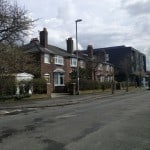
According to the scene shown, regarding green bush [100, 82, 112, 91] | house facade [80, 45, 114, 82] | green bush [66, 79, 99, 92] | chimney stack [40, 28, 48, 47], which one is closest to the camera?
green bush [66, 79, 99, 92]

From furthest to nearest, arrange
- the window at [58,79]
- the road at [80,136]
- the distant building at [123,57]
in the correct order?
the distant building at [123,57]
the window at [58,79]
the road at [80,136]

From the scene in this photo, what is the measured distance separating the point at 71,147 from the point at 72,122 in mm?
5399

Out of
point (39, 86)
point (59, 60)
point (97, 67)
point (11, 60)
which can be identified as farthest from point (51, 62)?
point (11, 60)

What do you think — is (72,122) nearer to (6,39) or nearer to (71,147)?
(71,147)

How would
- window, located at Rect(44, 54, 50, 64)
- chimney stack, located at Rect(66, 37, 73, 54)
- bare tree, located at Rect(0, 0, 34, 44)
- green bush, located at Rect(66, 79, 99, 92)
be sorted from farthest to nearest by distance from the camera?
chimney stack, located at Rect(66, 37, 73, 54) < window, located at Rect(44, 54, 50, 64) < green bush, located at Rect(66, 79, 99, 92) < bare tree, located at Rect(0, 0, 34, 44)

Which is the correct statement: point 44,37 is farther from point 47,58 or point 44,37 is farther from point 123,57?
point 123,57

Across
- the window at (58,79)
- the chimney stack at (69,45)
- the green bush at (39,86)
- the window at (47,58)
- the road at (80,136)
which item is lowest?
the road at (80,136)

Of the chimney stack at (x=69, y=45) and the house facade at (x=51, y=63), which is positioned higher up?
the chimney stack at (x=69, y=45)

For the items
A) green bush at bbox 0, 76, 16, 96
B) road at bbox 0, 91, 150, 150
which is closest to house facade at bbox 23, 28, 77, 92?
green bush at bbox 0, 76, 16, 96

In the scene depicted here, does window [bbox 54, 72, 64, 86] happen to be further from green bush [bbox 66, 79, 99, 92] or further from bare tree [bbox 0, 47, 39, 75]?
bare tree [bbox 0, 47, 39, 75]

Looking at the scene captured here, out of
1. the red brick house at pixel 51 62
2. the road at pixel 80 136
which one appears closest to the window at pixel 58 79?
the red brick house at pixel 51 62

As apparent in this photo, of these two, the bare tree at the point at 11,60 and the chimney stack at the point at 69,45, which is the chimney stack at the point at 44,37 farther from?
the bare tree at the point at 11,60

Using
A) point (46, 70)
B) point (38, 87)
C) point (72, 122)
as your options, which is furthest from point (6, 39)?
point (46, 70)

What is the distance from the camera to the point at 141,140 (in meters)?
10.1
